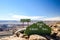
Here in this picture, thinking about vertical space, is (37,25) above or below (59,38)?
above

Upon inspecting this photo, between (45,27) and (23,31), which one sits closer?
(45,27)

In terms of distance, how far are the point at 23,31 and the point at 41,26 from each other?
3.92ft

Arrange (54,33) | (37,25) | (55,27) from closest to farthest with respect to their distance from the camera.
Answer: (37,25)
(54,33)
(55,27)

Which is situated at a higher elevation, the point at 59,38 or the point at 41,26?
the point at 41,26

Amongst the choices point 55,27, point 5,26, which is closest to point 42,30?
point 55,27

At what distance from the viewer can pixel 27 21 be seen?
7531 millimetres

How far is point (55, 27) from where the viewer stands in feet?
26.7

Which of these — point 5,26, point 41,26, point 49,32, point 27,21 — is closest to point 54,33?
point 49,32

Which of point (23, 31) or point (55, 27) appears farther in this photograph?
point (55, 27)

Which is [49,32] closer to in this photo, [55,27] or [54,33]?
[54,33]

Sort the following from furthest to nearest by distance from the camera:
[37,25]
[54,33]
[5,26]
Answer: [5,26] < [54,33] < [37,25]

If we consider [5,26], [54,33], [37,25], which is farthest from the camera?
[5,26]

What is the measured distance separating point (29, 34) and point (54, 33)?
1203 millimetres

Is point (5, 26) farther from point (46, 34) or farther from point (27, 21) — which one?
point (46, 34)
